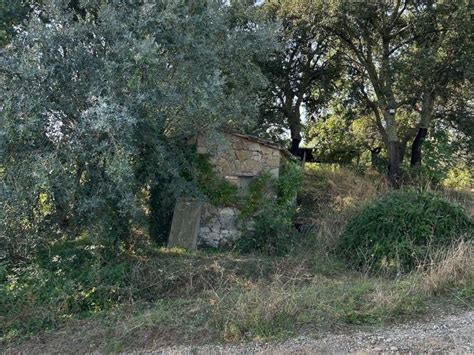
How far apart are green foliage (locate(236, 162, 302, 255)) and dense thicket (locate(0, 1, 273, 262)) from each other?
2428 mm

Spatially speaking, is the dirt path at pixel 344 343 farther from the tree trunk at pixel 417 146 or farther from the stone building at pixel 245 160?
the tree trunk at pixel 417 146

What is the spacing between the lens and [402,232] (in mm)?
6930

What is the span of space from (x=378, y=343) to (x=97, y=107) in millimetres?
4218

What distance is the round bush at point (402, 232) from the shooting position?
6559 millimetres

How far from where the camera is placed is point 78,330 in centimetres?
470

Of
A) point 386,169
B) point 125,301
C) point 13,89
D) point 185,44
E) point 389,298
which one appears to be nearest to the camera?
point 389,298

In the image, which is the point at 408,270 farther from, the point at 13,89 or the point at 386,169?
the point at 386,169

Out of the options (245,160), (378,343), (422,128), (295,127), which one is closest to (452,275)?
(378,343)

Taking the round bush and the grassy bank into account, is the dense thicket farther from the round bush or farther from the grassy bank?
the round bush

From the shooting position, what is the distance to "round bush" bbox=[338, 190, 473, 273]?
21.5ft

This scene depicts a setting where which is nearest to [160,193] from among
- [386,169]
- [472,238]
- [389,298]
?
[389,298]

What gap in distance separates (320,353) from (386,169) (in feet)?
35.0

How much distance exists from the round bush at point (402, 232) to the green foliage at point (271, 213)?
1.23 meters

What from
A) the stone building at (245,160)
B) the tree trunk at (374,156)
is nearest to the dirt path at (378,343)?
the stone building at (245,160)
